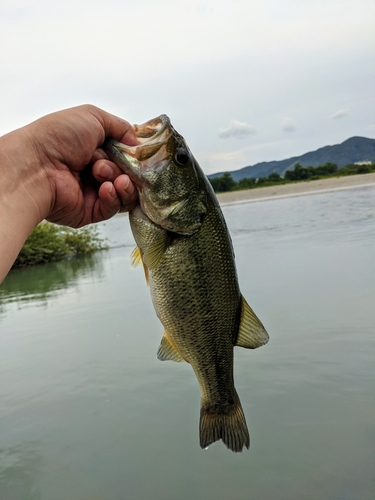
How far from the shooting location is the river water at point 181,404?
4.31m

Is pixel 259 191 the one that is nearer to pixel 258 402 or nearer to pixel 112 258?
pixel 112 258

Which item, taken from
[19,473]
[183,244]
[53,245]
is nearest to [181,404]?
[19,473]

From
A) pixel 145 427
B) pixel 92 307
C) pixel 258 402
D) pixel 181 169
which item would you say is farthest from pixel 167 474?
pixel 92 307

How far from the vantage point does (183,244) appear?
8.19 ft

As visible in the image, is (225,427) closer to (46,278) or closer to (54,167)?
(54,167)

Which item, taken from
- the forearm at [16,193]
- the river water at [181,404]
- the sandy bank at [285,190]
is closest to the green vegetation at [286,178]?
the sandy bank at [285,190]

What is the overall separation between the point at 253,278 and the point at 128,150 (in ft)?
29.1

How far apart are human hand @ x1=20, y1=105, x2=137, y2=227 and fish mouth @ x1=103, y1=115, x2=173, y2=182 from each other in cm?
6

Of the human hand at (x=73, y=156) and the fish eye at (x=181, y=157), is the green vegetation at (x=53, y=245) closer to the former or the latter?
the human hand at (x=73, y=156)

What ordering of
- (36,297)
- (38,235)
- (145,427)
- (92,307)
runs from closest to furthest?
(145,427) < (92,307) < (36,297) < (38,235)

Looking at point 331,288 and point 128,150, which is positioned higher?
point 128,150

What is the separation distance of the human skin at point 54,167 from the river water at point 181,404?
2.95 meters

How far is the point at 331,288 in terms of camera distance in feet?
29.9

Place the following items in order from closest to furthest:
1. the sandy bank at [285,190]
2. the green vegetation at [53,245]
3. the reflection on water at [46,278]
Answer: the reflection on water at [46,278], the green vegetation at [53,245], the sandy bank at [285,190]
